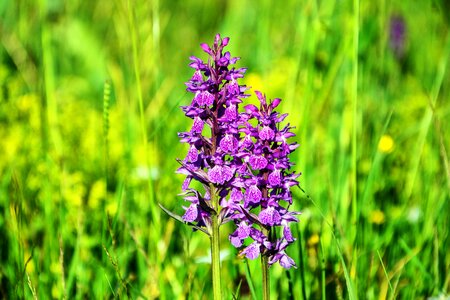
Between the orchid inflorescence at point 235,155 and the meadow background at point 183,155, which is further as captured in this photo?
the meadow background at point 183,155

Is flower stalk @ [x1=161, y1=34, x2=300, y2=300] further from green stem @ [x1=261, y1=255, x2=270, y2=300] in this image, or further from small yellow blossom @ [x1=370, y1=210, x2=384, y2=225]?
small yellow blossom @ [x1=370, y1=210, x2=384, y2=225]

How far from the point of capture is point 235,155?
4.18 feet

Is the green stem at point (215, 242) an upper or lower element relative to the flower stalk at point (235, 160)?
lower

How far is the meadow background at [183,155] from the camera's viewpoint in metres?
1.91

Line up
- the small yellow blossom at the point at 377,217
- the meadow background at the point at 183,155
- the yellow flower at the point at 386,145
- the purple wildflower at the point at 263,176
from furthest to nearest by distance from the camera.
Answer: the yellow flower at the point at 386,145 → the small yellow blossom at the point at 377,217 → the meadow background at the point at 183,155 → the purple wildflower at the point at 263,176

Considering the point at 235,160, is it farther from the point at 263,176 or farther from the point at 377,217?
the point at 377,217

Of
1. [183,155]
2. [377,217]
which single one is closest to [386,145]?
[377,217]

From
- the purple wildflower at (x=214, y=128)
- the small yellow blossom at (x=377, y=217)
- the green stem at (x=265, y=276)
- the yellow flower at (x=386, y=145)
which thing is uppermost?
the yellow flower at (x=386, y=145)

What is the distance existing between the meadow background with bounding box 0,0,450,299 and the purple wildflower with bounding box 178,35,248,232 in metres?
0.22

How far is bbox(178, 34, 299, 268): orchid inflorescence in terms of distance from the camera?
126 centimetres

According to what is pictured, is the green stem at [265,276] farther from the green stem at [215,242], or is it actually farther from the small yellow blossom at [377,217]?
the small yellow blossom at [377,217]

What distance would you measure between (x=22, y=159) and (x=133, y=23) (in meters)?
1.44

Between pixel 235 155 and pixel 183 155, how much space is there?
1.70m

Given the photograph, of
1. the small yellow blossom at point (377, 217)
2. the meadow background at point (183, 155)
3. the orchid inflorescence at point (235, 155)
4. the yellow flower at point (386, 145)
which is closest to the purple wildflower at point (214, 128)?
the orchid inflorescence at point (235, 155)
